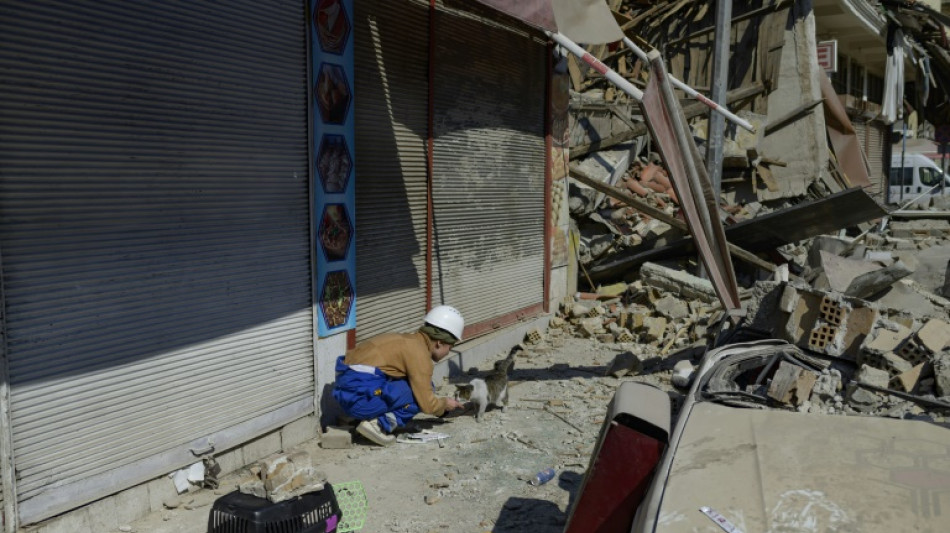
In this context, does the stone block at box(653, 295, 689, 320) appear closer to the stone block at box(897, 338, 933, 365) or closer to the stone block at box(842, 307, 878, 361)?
the stone block at box(842, 307, 878, 361)

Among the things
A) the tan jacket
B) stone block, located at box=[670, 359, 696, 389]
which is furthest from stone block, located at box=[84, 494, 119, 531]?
stone block, located at box=[670, 359, 696, 389]

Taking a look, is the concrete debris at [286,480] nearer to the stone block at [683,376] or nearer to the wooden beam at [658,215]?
the stone block at [683,376]

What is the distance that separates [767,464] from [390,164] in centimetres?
549

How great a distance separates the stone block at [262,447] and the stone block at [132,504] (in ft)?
3.13

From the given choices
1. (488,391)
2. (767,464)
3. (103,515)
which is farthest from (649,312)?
(767,464)

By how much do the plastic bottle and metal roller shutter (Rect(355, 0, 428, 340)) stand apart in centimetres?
227

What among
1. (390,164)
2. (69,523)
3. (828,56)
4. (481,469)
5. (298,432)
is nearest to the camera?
(69,523)

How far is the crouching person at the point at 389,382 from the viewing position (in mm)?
6457

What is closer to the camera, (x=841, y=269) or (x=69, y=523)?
(x=69, y=523)

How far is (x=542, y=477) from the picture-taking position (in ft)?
19.3

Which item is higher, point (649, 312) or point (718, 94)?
point (718, 94)

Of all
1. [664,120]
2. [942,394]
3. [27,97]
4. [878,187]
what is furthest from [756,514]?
[878,187]

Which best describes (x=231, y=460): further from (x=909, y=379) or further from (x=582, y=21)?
(x=582, y=21)

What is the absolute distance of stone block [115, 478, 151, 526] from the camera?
501 cm
